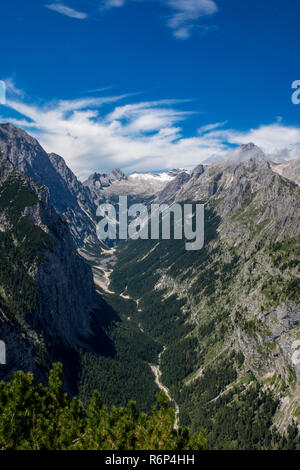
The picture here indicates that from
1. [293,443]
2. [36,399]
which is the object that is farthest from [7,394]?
[293,443]
